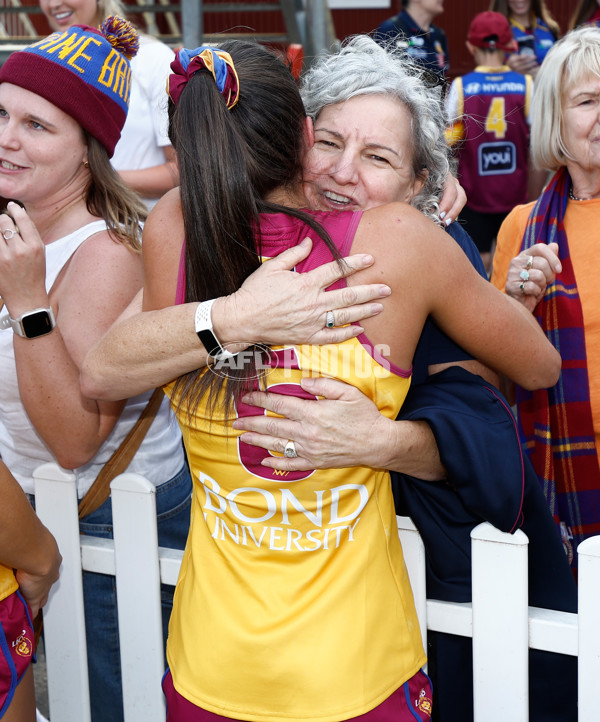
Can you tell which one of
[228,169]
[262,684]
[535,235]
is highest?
[228,169]

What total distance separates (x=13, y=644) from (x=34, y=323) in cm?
68

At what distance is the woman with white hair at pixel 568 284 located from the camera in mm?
2361

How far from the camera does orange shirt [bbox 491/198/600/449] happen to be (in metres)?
2.36

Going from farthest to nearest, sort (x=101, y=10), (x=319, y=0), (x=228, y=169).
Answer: (x=319, y=0) < (x=101, y=10) < (x=228, y=169)

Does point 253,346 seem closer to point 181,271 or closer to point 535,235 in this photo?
point 181,271

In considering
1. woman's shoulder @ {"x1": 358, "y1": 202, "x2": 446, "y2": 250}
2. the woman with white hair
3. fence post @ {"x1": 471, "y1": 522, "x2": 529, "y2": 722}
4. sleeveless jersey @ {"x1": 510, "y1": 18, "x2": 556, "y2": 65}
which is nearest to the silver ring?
woman's shoulder @ {"x1": 358, "y1": 202, "x2": 446, "y2": 250}

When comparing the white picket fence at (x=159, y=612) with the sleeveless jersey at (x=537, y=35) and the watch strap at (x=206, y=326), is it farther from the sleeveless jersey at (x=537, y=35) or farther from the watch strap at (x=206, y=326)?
the sleeveless jersey at (x=537, y=35)

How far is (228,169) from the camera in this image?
1.36m

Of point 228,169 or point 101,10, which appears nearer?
point 228,169

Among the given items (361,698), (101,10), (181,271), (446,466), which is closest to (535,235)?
(446,466)

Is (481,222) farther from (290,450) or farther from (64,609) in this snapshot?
(290,450)

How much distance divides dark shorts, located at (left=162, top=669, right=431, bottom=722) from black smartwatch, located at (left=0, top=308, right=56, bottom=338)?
2.68 ft

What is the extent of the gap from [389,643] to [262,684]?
0.24 m

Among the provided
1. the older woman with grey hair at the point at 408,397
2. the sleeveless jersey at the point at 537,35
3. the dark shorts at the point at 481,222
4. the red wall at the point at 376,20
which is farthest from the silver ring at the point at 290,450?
the red wall at the point at 376,20
